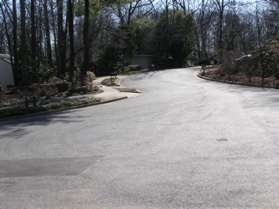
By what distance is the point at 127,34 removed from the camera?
68.4 meters

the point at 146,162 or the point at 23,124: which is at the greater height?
the point at 146,162

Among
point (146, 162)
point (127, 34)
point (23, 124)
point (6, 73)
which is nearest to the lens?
point (146, 162)

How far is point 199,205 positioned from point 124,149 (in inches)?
202

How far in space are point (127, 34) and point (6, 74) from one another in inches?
947

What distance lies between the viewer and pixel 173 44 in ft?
255

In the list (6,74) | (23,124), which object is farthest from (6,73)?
(23,124)

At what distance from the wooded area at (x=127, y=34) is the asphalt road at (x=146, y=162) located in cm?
2246

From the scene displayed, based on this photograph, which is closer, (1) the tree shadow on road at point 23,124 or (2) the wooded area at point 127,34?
(1) the tree shadow on road at point 23,124

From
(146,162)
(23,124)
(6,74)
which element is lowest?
(23,124)

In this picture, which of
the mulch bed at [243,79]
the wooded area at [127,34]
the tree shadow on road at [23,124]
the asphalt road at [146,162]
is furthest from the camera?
the wooded area at [127,34]

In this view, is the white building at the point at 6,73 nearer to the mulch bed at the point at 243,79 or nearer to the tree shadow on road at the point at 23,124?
the mulch bed at the point at 243,79

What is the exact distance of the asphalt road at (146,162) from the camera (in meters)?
7.74

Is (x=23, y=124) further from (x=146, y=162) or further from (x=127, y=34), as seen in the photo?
(x=127, y=34)

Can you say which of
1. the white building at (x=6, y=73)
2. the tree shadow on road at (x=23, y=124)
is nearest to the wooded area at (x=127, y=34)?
the white building at (x=6, y=73)
